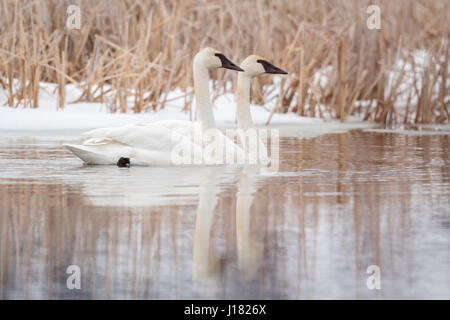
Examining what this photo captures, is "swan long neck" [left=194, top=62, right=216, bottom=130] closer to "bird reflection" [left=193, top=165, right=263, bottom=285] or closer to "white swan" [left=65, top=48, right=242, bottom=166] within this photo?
"white swan" [left=65, top=48, right=242, bottom=166]

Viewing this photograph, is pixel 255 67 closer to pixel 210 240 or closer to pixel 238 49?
pixel 238 49

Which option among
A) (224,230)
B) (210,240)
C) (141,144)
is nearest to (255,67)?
(141,144)

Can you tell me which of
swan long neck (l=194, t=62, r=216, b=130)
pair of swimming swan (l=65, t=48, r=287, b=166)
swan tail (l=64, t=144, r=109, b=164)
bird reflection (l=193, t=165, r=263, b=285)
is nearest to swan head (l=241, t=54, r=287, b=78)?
swan long neck (l=194, t=62, r=216, b=130)

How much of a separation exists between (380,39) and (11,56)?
528cm

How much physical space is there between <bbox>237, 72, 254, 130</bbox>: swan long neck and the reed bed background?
303 cm

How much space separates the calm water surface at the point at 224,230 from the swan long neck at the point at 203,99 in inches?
28.2

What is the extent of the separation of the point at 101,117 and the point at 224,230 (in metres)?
7.41

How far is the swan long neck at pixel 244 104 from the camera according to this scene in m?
9.16

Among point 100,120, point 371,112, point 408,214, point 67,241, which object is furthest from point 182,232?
point 371,112

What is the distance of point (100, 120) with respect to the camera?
12023 millimetres

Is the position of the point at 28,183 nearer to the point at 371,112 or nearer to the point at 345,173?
the point at 345,173

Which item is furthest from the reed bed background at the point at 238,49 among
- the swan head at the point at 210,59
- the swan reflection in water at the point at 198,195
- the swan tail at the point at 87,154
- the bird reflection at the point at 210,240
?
the bird reflection at the point at 210,240

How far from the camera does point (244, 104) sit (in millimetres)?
9289

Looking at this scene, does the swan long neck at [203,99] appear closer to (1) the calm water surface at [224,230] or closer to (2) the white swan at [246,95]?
(2) the white swan at [246,95]
